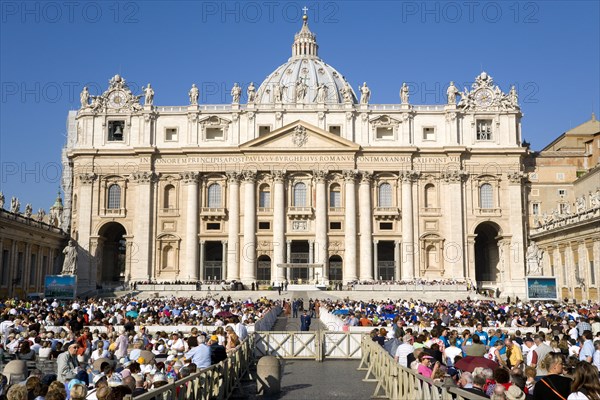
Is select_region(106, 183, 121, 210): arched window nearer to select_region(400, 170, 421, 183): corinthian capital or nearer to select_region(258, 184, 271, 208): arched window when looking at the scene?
select_region(258, 184, 271, 208): arched window

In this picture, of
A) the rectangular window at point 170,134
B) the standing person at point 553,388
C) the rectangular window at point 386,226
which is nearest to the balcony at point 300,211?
the rectangular window at point 386,226

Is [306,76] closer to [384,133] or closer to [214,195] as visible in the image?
[384,133]

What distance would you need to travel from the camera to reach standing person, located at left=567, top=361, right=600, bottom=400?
7.76m

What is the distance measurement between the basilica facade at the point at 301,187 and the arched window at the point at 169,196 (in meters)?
0.14

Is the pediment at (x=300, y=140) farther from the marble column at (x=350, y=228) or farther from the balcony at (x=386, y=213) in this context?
the balcony at (x=386, y=213)

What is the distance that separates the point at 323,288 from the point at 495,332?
43595mm

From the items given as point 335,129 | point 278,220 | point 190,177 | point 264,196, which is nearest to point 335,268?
point 278,220

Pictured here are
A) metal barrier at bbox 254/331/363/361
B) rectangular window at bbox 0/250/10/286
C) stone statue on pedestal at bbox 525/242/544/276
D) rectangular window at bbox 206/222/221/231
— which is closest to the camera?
metal barrier at bbox 254/331/363/361

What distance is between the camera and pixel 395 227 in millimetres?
69438

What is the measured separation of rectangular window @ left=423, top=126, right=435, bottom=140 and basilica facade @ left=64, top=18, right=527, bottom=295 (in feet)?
0.36

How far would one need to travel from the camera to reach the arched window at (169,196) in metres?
70.8

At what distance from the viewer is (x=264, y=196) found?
70688 millimetres

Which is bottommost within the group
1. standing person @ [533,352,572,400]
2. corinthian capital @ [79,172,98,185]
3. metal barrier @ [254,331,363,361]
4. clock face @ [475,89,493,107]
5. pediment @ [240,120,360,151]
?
metal barrier @ [254,331,363,361]

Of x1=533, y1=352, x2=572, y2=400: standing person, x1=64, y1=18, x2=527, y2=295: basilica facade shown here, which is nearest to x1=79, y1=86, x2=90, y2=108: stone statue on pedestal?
x1=64, y1=18, x2=527, y2=295: basilica facade
